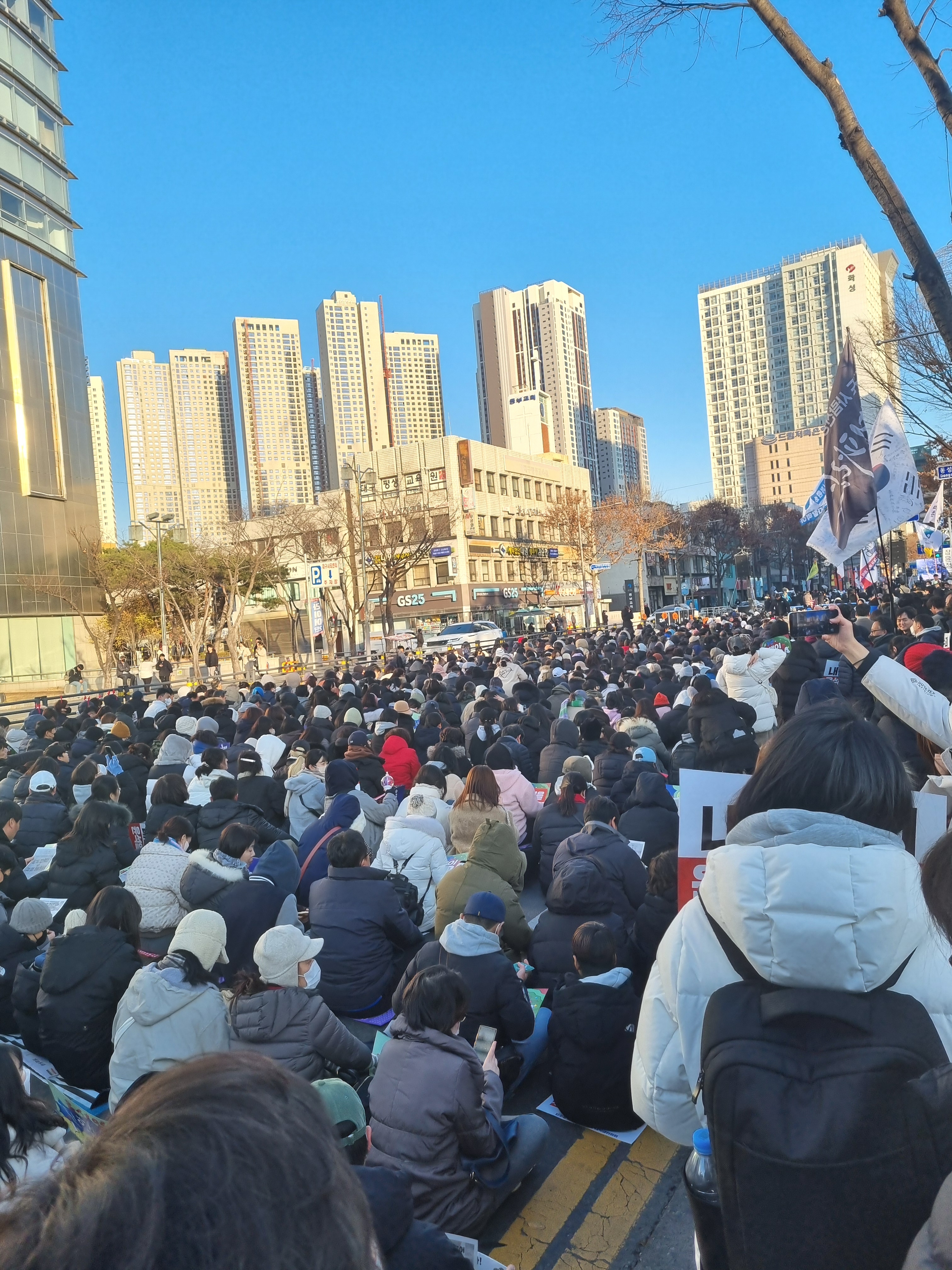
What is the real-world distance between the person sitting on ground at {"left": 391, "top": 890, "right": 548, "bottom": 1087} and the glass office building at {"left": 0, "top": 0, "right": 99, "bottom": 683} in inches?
1461

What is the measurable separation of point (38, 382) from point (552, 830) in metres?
39.3

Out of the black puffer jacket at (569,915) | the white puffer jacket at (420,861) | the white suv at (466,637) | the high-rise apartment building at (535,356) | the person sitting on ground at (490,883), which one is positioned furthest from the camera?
the high-rise apartment building at (535,356)

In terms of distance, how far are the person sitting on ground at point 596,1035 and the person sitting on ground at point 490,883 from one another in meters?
1.04

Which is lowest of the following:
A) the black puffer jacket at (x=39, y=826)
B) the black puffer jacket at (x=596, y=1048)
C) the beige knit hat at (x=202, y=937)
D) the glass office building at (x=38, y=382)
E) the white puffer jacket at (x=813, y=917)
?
the black puffer jacket at (x=596, y=1048)

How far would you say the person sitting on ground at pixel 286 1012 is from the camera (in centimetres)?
371

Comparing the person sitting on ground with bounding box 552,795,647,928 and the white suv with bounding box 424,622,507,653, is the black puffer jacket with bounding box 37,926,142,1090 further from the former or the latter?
the white suv with bounding box 424,622,507,653

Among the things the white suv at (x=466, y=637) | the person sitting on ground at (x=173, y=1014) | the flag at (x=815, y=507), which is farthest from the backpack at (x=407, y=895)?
the white suv at (x=466, y=637)

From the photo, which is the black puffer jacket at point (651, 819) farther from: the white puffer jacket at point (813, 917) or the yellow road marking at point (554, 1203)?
the white puffer jacket at point (813, 917)

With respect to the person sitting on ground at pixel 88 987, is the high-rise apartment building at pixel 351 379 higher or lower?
higher

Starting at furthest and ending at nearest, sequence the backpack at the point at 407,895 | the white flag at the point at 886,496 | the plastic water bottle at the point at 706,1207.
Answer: the white flag at the point at 886,496, the backpack at the point at 407,895, the plastic water bottle at the point at 706,1207


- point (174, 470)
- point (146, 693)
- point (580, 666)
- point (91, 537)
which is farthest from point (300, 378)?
point (580, 666)

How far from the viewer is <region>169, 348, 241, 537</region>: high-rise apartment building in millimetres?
137625

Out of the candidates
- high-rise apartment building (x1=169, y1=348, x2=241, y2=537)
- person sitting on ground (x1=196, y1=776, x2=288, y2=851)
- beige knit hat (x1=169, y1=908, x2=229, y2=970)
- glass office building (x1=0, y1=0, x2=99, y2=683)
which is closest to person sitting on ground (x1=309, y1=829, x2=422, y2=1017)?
beige knit hat (x1=169, y1=908, x2=229, y2=970)

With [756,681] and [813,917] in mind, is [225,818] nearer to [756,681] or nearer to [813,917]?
[813,917]
